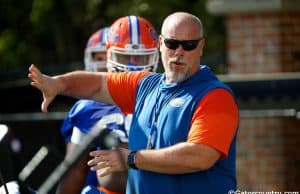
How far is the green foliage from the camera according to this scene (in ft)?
53.3

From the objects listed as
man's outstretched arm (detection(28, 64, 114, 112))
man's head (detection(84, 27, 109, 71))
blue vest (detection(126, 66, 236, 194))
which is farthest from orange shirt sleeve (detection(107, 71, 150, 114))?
man's head (detection(84, 27, 109, 71))

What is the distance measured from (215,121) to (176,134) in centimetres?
20

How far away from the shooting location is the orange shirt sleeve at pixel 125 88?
5445mm

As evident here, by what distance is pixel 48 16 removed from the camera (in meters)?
16.8

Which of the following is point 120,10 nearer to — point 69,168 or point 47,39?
point 47,39

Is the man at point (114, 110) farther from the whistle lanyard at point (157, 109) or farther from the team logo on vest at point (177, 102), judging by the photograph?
the team logo on vest at point (177, 102)

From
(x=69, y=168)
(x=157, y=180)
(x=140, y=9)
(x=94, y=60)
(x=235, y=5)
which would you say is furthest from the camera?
(x=140, y=9)

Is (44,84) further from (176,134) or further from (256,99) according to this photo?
(256,99)

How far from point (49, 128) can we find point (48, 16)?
24.5 feet

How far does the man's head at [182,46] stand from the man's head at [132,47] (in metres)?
1.09

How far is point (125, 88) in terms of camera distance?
546cm

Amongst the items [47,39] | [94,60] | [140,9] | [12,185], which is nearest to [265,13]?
[94,60]

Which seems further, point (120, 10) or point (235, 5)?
point (120, 10)

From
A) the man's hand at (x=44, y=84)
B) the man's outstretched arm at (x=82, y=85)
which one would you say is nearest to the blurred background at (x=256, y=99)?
the man's outstretched arm at (x=82, y=85)
